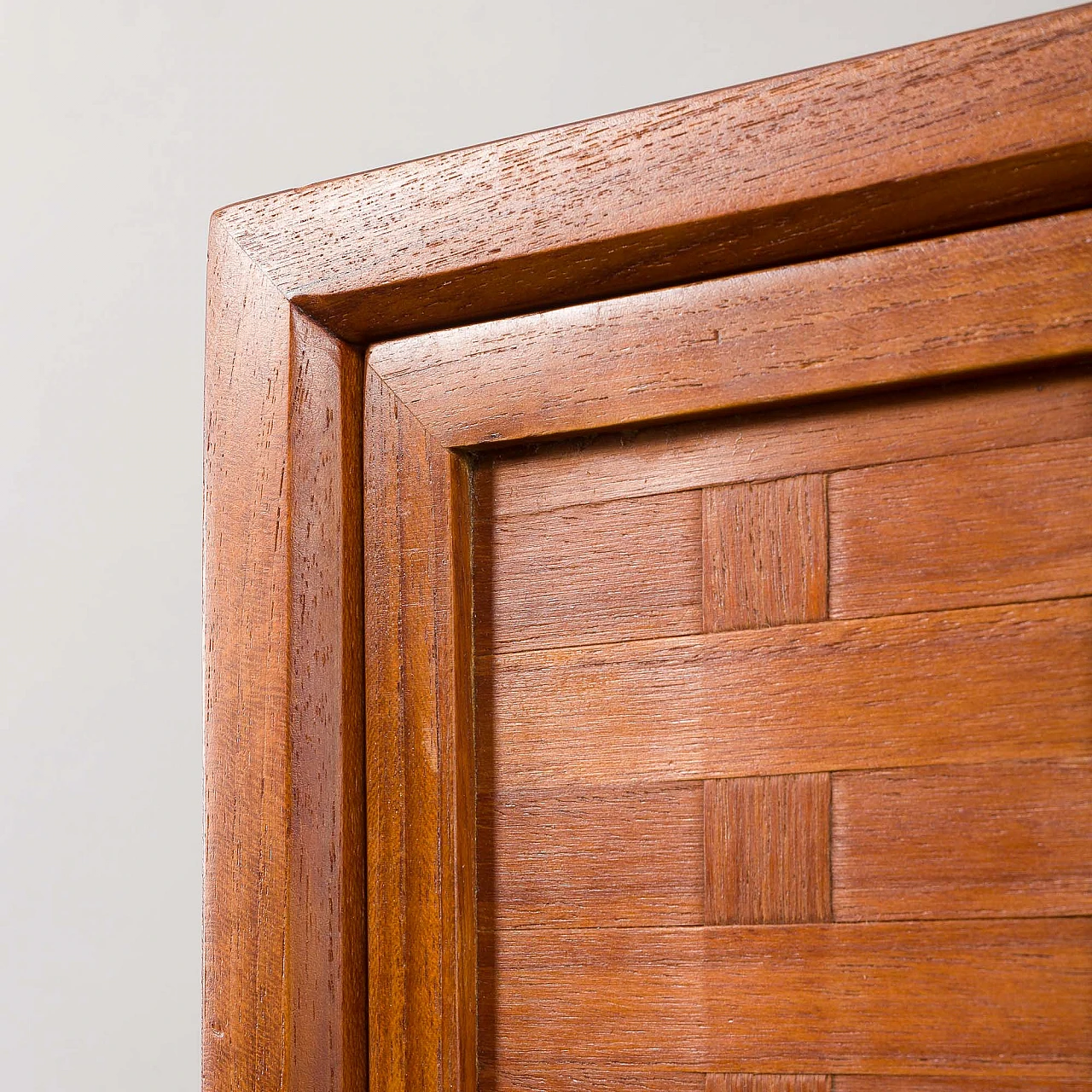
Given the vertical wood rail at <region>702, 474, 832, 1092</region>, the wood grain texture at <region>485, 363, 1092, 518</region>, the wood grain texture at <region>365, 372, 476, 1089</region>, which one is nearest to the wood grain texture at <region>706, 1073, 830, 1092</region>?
the vertical wood rail at <region>702, 474, 832, 1092</region>

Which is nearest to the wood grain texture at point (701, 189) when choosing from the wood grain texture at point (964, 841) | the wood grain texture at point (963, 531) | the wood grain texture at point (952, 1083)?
the wood grain texture at point (963, 531)

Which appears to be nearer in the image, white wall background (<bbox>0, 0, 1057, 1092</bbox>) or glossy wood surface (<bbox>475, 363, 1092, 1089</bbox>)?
glossy wood surface (<bbox>475, 363, 1092, 1089</bbox>)

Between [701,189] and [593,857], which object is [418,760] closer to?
[593,857]

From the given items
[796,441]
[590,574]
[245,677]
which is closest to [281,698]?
[245,677]

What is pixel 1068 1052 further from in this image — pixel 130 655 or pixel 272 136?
pixel 272 136

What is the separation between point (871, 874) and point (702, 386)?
242mm

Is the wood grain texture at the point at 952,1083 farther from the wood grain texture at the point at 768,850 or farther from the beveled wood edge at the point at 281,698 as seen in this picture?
the beveled wood edge at the point at 281,698

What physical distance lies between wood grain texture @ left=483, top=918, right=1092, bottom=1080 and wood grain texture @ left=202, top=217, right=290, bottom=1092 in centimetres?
12

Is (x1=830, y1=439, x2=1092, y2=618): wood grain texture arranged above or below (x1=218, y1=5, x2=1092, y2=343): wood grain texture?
below

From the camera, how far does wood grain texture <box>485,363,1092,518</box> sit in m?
0.52

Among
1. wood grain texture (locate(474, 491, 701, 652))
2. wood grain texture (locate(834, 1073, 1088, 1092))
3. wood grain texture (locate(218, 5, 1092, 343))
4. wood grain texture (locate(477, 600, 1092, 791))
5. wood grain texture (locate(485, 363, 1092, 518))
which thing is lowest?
wood grain texture (locate(834, 1073, 1088, 1092))

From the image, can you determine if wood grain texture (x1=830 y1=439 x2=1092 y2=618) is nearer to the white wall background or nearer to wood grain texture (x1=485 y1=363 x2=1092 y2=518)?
wood grain texture (x1=485 y1=363 x2=1092 y2=518)

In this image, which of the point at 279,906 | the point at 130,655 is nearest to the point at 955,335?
the point at 279,906

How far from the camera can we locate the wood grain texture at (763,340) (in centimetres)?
51
